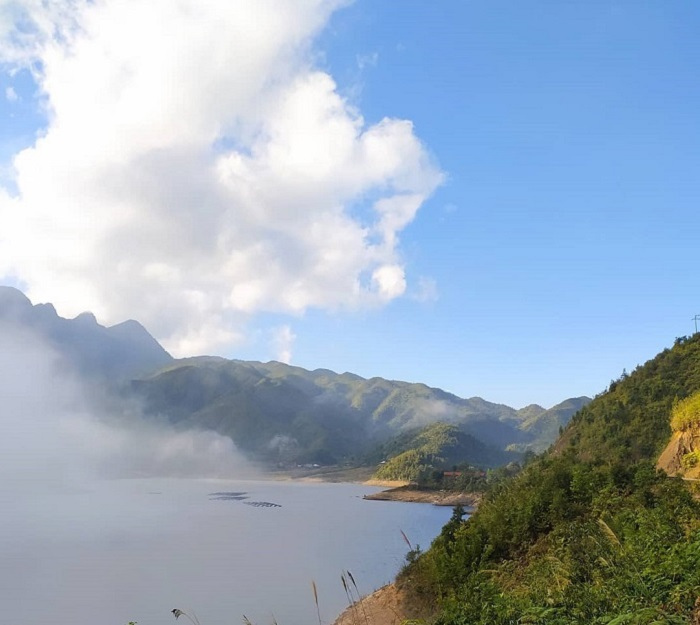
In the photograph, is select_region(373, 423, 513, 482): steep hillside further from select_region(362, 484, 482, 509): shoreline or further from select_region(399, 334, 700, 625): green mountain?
select_region(399, 334, 700, 625): green mountain

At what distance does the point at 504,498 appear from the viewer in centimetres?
2102

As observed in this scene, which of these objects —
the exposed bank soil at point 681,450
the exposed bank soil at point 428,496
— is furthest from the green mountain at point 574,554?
the exposed bank soil at point 428,496

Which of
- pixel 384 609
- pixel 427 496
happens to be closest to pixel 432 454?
pixel 427 496

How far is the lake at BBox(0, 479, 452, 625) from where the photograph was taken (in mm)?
28984

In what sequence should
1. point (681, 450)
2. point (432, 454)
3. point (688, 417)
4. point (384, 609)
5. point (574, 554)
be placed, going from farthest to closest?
point (432, 454)
point (688, 417)
point (681, 450)
point (384, 609)
point (574, 554)

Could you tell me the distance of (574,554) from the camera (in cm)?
1078

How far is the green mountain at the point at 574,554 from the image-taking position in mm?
5660

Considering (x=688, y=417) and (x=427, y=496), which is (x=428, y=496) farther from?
(x=688, y=417)

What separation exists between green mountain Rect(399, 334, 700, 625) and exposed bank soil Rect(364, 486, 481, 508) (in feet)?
245

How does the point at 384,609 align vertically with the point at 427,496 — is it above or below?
above

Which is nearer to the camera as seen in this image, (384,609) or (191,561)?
(384,609)

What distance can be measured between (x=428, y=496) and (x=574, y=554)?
4296 inches

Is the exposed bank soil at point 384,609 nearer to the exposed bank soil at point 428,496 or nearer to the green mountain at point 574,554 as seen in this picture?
the green mountain at point 574,554

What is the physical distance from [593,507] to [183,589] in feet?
84.9
